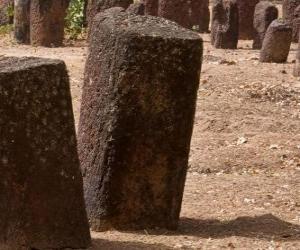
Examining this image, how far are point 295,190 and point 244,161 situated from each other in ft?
3.60

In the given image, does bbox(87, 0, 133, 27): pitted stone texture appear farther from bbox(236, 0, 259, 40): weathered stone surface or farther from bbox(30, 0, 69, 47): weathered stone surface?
bbox(236, 0, 259, 40): weathered stone surface

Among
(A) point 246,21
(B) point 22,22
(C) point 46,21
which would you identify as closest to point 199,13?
(A) point 246,21

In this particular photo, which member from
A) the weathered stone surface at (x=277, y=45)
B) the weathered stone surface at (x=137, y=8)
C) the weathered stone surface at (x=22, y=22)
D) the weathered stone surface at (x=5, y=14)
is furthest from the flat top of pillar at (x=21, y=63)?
the weathered stone surface at (x=5, y=14)

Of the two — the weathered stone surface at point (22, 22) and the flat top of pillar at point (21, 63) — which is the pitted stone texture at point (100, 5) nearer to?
the weathered stone surface at point (22, 22)

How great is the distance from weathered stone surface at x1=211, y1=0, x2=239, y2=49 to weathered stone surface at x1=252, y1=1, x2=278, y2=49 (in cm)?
34

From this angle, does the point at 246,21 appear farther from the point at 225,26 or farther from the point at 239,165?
the point at 239,165

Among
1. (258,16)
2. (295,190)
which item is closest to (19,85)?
(295,190)

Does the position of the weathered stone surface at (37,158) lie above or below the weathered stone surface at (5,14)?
above

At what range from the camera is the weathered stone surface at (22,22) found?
17.8 m

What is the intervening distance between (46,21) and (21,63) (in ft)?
38.3

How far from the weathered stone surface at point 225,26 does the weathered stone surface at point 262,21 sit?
1.12ft

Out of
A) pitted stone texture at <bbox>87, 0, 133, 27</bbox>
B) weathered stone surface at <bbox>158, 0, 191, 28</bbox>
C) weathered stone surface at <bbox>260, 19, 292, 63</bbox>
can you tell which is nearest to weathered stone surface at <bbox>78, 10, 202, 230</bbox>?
weathered stone surface at <bbox>260, 19, 292, 63</bbox>

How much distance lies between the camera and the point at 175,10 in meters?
18.7

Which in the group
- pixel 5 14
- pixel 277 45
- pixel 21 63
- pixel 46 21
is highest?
pixel 21 63
